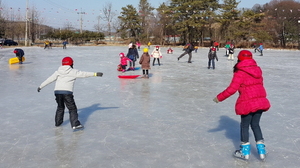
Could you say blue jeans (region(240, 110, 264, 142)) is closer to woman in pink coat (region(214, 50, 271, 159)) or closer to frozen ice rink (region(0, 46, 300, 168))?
woman in pink coat (region(214, 50, 271, 159))

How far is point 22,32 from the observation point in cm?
5109

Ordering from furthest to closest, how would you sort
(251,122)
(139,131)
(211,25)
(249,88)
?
(211,25) → (139,131) → (251,122) → (249,88)

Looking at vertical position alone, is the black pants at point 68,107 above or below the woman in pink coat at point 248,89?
below

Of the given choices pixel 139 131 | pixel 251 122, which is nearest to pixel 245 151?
pixel 251 122

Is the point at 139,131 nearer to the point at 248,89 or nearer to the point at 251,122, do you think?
the point at 251,122

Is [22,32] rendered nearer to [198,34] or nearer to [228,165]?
[198,34]

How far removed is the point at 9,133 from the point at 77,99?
7.88 ft

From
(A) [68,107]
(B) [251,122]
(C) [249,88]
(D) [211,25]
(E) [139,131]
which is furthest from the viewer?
(D) [211,25]

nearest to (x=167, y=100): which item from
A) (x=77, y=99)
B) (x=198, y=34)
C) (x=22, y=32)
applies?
(x=77, y=99)

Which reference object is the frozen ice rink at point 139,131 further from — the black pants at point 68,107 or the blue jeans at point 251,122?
the blue jeans at point 251,122

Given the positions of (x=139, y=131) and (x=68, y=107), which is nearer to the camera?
(x=68, y=107)

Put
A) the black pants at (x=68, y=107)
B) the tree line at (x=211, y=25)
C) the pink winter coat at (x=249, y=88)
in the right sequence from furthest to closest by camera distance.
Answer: the tree line at (x=211, y=25) → the black pants at (x=68, y=107) → the pink winter coat at (x=249, y=88)

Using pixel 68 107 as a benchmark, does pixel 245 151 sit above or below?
below

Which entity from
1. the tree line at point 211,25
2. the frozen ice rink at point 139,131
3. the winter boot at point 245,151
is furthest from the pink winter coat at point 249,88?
the tree line at point 211,25
